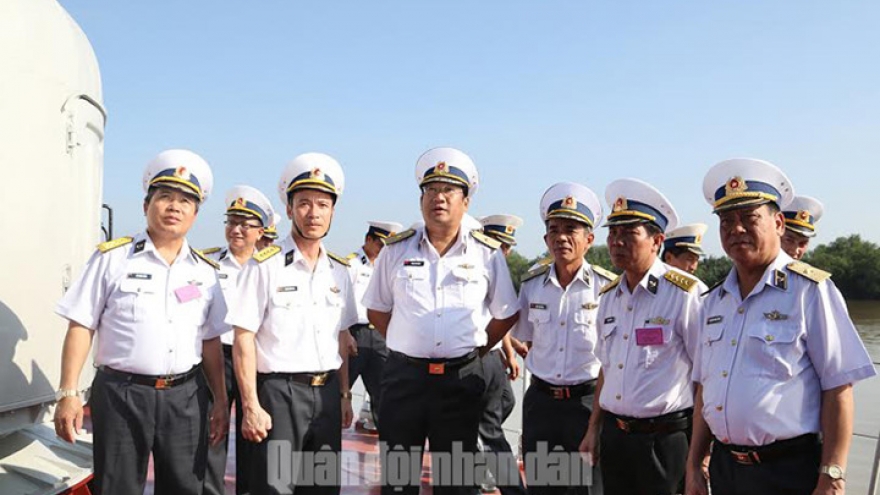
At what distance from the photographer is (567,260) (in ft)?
11.9

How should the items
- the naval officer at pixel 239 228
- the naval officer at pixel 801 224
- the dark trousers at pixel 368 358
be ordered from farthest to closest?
1. the dark trousers at pixel 368 358
2. the naval officer at pixel 239 228
3. the naval officer at pixel 801 224

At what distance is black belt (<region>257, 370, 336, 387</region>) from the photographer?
311 centimetres

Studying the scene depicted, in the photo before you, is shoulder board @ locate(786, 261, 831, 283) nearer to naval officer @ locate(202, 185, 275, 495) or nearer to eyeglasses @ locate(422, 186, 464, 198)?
eyeglasses @ locate(422, 186, 464, 198)

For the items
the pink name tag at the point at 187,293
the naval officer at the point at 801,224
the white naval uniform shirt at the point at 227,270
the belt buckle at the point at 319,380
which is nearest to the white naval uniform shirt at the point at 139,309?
the pink name tag at the point at 187,293

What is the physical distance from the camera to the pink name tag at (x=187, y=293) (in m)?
3.07

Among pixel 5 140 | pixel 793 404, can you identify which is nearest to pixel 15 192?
pixel 5 140

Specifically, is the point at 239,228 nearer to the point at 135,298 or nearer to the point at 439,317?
the point at 135,298

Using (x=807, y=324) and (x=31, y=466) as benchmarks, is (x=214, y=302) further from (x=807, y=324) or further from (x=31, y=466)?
(x=807, y=324)

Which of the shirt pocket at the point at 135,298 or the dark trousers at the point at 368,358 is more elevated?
the shirt pocket at the point at 135,298

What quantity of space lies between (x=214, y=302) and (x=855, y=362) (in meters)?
2.80

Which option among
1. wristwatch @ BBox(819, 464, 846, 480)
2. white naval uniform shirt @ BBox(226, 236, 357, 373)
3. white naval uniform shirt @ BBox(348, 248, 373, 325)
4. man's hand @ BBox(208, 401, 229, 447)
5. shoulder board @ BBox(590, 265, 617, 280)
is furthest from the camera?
white naval uniform shirt @ BBox(348, 248, 373, 325)

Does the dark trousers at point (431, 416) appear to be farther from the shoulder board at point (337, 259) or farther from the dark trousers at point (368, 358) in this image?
the dark trousers at point (368, 358)

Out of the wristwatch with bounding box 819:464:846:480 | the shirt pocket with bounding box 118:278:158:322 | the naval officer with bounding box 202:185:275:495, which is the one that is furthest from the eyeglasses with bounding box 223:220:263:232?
the wristwatch with bounding box 819:464:846:480

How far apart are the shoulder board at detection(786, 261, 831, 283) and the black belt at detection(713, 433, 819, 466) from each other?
552 millimetres
